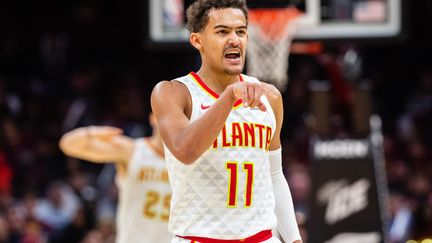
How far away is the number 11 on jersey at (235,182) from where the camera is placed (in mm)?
4246

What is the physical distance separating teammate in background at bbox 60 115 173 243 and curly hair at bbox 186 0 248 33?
2753mm

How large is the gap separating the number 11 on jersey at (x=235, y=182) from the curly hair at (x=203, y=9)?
0.67 meters

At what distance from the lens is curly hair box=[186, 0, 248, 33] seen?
14.0 ft

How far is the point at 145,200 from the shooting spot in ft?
22.9

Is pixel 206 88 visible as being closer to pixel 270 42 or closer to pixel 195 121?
pixel 195 121

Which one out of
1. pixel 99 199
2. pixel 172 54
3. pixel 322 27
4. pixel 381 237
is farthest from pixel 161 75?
pixel 381 237

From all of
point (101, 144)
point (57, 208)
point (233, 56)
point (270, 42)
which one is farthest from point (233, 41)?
point (57, 208)

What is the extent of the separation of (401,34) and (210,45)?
5957 mm

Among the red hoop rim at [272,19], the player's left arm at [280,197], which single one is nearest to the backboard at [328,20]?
the red hoop rim at [272,19]

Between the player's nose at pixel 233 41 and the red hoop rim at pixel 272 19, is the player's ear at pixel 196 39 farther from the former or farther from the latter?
the red hoop rim at pixel 272 19

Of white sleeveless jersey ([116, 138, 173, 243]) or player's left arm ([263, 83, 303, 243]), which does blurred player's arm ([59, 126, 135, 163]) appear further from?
player's left arm ([263, 83, 303, 243])

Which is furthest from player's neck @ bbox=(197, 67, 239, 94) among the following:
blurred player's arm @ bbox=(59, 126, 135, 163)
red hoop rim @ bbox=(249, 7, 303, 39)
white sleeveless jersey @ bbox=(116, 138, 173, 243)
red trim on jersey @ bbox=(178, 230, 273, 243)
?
red hoop rim @ bbox=(249, 7, 303, 39)

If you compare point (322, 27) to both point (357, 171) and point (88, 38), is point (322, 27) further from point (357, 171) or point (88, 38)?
point (88, 38)

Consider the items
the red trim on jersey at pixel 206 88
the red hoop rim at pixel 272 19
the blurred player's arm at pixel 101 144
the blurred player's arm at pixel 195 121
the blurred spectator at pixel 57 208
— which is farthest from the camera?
the blurred spectator at pixel 57 208
